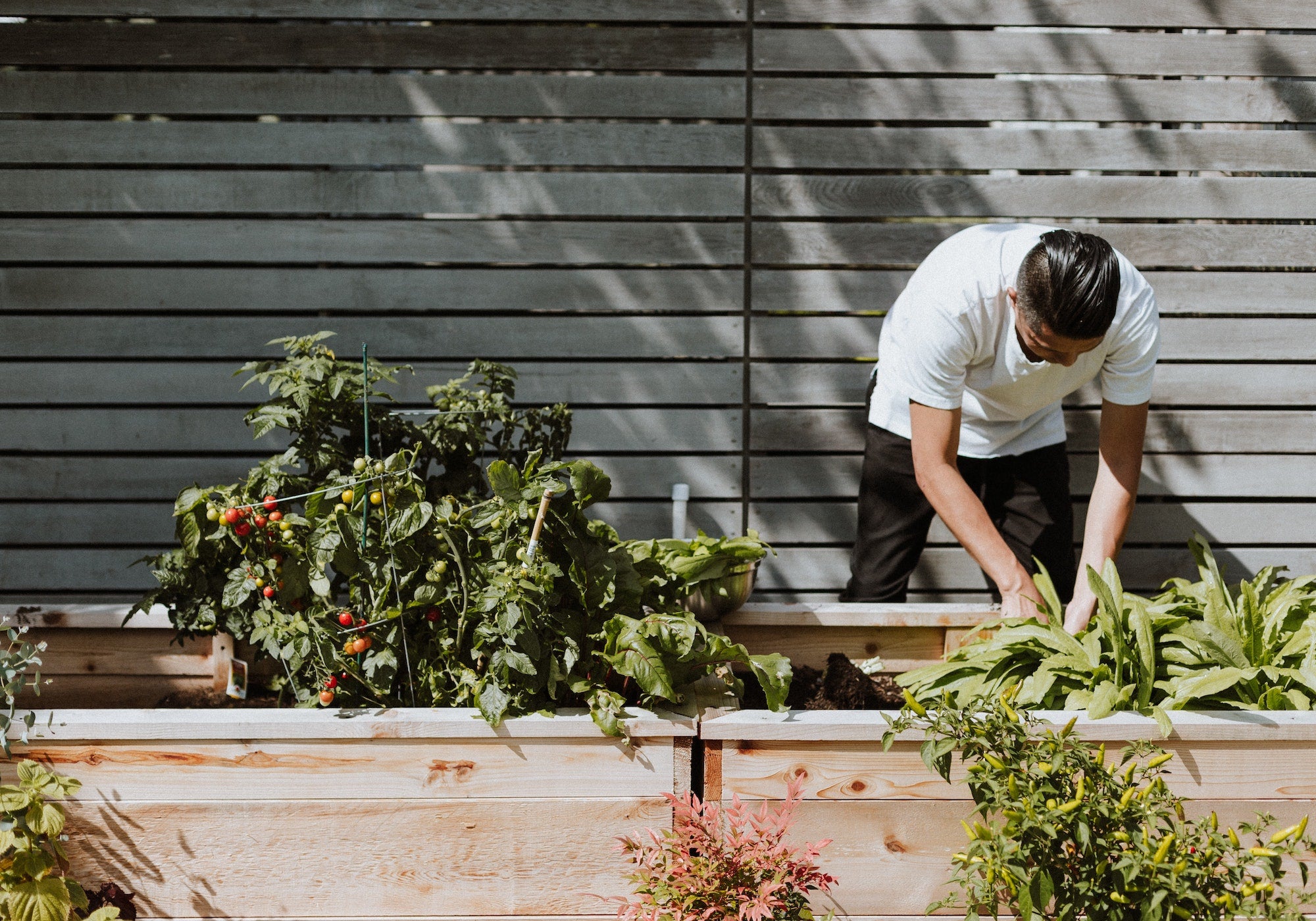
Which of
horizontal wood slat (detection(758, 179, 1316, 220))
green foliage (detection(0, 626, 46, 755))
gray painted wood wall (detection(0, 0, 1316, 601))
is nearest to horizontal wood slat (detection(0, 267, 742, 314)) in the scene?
gray painted wood wall (detection(0, 0, 1316, 601))

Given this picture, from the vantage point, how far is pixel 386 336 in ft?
11.1

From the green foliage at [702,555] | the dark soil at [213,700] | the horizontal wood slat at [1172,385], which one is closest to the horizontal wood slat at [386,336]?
the horizontal wood slat at [1172,385]

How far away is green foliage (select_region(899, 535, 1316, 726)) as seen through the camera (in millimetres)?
2115

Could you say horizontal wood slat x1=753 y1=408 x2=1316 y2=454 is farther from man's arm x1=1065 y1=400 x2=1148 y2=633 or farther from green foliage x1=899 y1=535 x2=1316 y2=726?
green foliage x1=899 y1=535 x2=1316 y2=726

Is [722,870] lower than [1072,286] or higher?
lower

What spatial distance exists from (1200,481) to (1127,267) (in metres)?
1.39

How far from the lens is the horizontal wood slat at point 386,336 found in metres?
3.34

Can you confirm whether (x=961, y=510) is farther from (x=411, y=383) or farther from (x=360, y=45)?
(x=360, y=45)

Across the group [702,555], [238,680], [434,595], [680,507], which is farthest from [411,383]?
[434,595]

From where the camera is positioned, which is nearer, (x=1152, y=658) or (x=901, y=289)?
(x=1152, y=658)

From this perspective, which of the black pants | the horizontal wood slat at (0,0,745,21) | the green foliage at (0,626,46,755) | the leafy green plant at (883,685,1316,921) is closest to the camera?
the leafy green plant at (883,685,1316,921)

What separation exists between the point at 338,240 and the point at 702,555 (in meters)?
1.76

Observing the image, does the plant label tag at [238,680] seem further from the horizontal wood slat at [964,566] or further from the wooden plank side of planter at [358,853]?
the horizontal wood slat at [964,566]

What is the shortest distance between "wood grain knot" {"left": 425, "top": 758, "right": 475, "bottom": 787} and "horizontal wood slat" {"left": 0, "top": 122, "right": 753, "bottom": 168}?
211 cm
